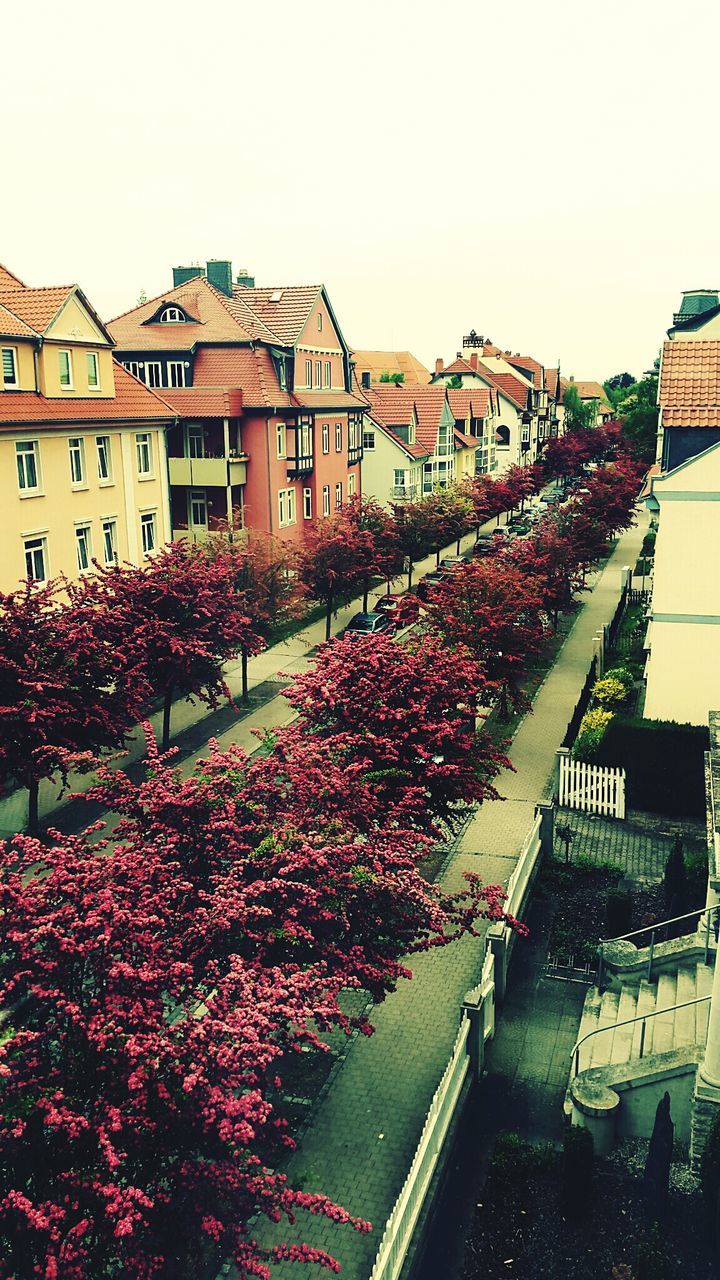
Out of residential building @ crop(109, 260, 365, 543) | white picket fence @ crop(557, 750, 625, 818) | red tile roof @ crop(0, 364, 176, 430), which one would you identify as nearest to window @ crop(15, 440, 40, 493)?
red tile roof @ crop(0, 364, 176, 430)

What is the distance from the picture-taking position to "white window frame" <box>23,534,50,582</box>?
27.1 m

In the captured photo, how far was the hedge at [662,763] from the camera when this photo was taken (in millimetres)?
20250

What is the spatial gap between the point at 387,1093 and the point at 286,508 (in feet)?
109

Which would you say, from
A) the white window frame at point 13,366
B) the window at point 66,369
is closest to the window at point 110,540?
the window at point 66,369

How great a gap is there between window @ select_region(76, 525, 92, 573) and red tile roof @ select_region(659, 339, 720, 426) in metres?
18.2

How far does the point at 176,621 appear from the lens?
76.6 ft

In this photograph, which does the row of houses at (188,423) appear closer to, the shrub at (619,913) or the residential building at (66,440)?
the residential building at (66,440)

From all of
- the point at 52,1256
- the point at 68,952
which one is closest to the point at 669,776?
the point at 68,952

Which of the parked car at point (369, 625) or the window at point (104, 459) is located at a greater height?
the window at point (104, 459)

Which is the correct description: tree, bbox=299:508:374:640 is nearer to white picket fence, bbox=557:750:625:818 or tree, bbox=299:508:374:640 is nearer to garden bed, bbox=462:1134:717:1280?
white picket fence, bbox=557:750:625:818

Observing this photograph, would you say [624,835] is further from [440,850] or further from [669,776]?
[440,850]

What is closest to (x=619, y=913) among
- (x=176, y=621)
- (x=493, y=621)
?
(x=493, y=621)

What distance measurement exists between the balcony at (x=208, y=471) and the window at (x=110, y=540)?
835 cm

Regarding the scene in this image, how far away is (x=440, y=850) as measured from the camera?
62.3 feet
